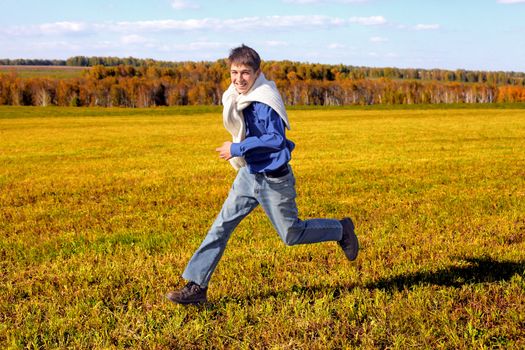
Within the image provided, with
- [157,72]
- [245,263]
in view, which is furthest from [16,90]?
[245,263]

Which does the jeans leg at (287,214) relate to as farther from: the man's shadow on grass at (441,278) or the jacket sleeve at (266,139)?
the man's shadow on grass at (441,278)

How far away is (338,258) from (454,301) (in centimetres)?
162

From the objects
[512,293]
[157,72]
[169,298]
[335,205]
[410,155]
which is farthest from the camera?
[157,72]

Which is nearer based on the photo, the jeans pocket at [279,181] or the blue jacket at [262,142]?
the blue jacket at [262,142]

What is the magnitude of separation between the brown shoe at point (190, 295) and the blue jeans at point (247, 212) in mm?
65

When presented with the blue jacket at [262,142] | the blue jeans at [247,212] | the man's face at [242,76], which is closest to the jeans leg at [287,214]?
the blue jeans at [247,212]

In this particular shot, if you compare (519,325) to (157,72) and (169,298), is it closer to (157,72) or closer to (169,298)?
(169,298)

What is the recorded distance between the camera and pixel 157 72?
166 metres

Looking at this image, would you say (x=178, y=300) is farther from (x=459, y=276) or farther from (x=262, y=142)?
(x=459, y=276)

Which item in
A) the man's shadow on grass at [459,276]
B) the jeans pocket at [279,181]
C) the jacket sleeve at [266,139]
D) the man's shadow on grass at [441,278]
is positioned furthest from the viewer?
the man's shadow on grass at [459,276]

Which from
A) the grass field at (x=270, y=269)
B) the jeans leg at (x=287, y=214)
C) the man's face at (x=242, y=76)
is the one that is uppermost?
the man's face at (x=242, y=76)

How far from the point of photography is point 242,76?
425cm

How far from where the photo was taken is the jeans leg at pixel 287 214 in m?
A: 4.51

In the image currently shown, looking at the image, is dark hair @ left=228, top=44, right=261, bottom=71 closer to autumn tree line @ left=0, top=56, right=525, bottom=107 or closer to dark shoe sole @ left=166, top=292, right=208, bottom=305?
dark shoe sole @ left=166, top=292, right=208, bottom=305
